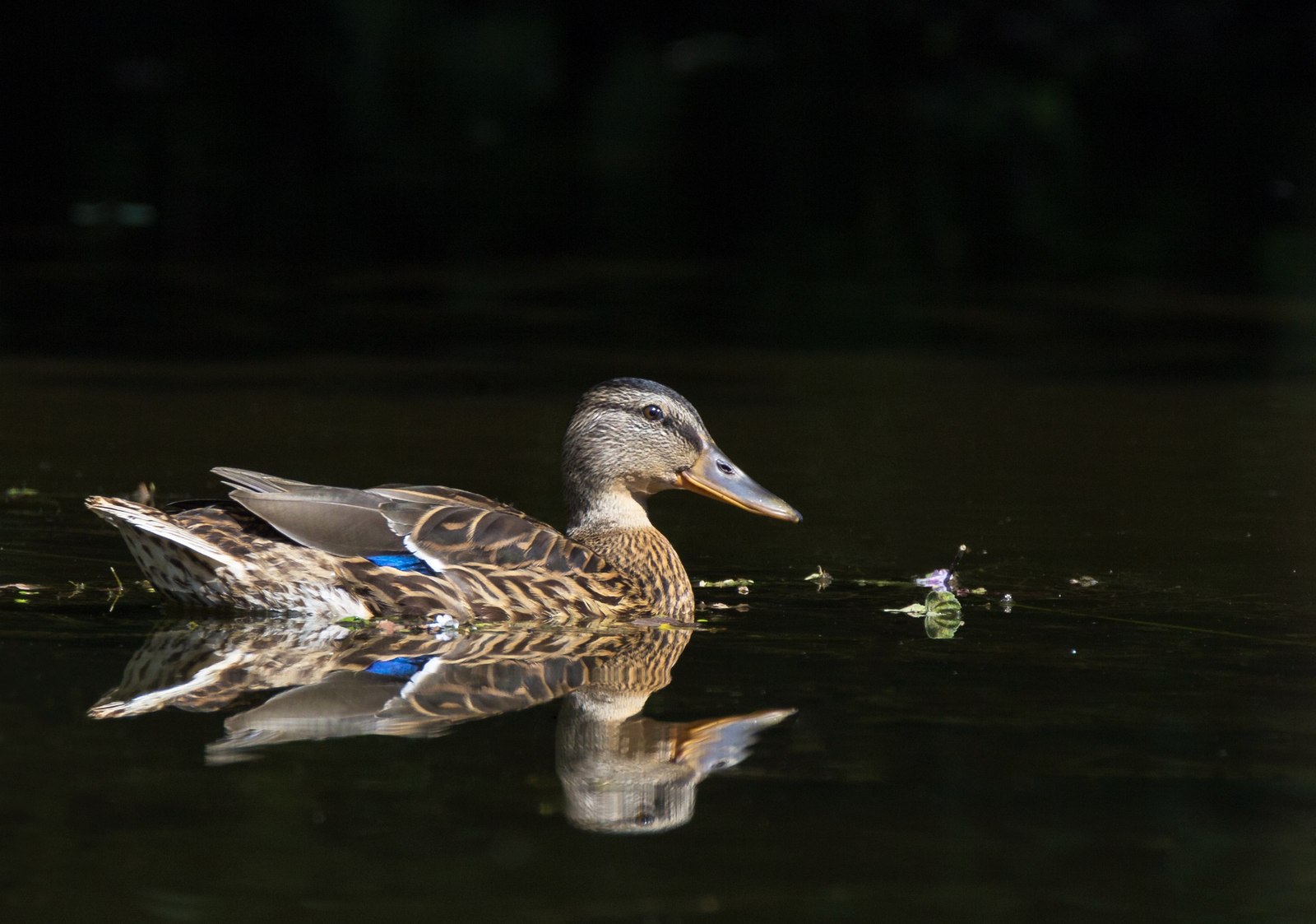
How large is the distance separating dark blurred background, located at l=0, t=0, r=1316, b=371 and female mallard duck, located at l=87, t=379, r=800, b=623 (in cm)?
673

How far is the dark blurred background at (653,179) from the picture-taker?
52.7ft

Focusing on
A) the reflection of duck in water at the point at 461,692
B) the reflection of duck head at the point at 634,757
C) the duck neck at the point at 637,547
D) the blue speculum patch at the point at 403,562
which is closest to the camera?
the reflection of duck head at the point at 634,757

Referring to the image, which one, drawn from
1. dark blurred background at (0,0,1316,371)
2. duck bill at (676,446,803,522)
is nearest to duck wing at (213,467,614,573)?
duck bill at (676,446,803,522)

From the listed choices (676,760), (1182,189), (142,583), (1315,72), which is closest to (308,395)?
(142,583)

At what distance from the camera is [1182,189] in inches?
965

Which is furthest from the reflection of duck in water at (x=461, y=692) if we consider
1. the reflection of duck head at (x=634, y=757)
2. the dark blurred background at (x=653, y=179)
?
the dark blurred background at (x=653, y=179)

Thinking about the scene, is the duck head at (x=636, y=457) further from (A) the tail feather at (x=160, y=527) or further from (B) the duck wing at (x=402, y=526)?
(A) the tail feather at (x=160, y=527)

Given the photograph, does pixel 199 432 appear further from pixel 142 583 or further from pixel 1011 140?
pixel 1011 140

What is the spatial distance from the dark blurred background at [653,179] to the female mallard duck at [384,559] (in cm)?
673

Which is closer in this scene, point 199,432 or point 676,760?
point 676,760

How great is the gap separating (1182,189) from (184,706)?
2008 centimetres

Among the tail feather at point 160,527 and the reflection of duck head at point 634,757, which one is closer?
the reflection of duck head at point 634,757

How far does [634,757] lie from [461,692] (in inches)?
33.3

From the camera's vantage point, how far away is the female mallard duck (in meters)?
7.52
